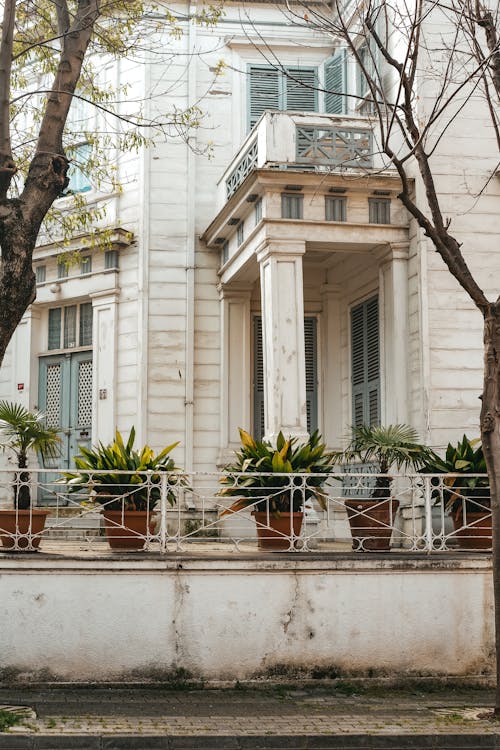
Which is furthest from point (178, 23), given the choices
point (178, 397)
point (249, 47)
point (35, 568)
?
point (35, 568)

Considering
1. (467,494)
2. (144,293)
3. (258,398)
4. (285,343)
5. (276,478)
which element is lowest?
(467,494)

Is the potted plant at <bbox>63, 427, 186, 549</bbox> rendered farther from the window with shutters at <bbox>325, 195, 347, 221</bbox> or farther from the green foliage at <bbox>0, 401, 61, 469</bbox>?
the window with shutters at <bbox>325, 195, 347, 221</bbox>

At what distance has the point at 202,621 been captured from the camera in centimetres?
927

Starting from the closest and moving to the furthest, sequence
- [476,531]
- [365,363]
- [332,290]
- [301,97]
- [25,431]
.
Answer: [25,431] → [476,531] → [365,363] → [332,290] → [301,97]

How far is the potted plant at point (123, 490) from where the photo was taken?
955cm

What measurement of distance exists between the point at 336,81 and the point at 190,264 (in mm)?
3651

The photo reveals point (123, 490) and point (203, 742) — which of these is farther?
point (123, 490)

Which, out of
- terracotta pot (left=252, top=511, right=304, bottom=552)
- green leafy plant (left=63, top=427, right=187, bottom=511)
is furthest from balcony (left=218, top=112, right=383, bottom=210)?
terracotta pot (left=252, top=511, right=304, bottom=552)

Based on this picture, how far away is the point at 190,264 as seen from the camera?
15.3 m

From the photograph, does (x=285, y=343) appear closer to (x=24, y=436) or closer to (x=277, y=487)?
(x=277, y=487)

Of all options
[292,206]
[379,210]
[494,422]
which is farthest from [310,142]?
[494,422]

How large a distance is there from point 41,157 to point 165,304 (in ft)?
17.7

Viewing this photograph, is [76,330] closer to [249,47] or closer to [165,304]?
[165,304]

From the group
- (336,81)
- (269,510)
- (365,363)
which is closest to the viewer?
(269,510)
